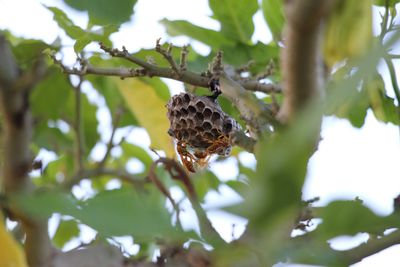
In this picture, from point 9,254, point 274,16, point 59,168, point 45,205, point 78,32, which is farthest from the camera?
point 59,168

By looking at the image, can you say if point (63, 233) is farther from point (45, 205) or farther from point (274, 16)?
point (45, 205)

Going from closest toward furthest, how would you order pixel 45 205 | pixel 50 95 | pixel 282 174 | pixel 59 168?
1. pixel 282 174
2. pixel 45 205
3. pixel 50 95
4. pixel 59 168

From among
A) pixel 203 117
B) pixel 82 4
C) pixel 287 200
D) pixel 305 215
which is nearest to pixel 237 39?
pixel 203 117

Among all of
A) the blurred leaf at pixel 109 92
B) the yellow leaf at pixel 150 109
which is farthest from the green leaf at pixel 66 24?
the blurred leaf at pixel 109 92

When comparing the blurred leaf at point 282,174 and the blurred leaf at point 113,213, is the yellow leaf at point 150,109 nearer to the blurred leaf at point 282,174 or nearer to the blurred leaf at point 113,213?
the blurred leaf at point 113,213

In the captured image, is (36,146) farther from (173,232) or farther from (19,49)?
(173,232)

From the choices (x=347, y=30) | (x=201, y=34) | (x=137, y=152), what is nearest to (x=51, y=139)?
(x=137, y=152)
